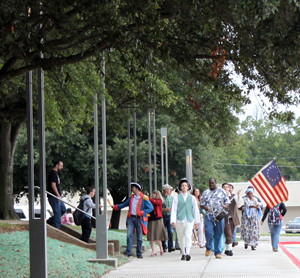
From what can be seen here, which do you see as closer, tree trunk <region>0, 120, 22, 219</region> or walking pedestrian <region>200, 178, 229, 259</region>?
walking pedestrian <region>200, 178, 229, 259</region>

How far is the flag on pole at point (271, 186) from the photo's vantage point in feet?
73.9

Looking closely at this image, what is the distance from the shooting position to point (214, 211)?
1906 cm

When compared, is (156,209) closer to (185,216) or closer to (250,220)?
(185,216)

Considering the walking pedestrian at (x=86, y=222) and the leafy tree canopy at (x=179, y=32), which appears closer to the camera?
the leafy tree canopy at (x=179, y=32)

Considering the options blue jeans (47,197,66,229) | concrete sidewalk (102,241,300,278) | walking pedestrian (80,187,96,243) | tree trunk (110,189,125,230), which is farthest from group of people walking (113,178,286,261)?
tree trunk (110,189,125,230)

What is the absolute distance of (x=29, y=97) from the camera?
1248 centimetres

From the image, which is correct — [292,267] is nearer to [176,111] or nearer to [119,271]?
[119,271]

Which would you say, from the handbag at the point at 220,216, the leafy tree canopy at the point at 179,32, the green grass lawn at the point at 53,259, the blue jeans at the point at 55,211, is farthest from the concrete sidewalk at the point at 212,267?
the leafy tree canopy at the point at 179,32

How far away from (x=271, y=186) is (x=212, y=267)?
693cm

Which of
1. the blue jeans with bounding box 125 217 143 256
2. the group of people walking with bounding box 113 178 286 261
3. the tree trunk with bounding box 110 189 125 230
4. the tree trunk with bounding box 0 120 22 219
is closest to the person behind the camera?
the group of people walking with bounding box 113 178 286 261

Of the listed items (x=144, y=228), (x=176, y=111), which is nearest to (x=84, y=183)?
(x=176, y=111)

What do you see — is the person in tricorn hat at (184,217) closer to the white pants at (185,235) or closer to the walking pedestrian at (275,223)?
the white pants at (185,235)

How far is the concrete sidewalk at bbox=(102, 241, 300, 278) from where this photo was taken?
1522cm

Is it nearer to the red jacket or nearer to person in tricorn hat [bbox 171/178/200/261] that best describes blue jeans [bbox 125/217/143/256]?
the red jacket
